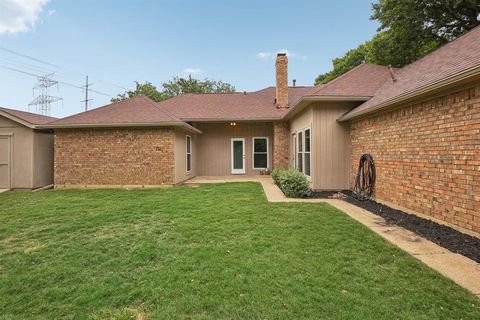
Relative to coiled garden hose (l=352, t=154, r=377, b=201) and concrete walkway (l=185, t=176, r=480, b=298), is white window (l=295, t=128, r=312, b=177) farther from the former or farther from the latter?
concrete walkway (l=185, t=176, r=480, b=298)

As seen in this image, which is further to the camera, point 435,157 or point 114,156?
point 114,156

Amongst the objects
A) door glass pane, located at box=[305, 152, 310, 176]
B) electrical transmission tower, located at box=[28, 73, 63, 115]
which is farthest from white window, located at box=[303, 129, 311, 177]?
electrical transmission tower, located at box=[28, 73, 63, 115]

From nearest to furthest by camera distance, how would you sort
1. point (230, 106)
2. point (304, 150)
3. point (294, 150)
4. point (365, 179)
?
point (365, 179)
point (304, 150)
point (294, 150)
point (230, 106)

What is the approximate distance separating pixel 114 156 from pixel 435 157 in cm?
991

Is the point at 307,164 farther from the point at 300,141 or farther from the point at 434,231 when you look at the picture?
the point at 434,231

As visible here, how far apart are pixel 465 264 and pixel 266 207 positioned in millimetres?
3637

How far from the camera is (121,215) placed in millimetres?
5770

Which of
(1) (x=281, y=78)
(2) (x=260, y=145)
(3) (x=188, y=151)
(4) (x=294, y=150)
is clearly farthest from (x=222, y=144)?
(1) (x=281, y=78)

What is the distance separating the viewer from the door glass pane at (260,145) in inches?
555

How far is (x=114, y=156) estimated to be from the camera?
10180 mm

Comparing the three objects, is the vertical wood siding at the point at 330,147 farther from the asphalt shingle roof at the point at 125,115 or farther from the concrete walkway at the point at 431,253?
the asphalt shingle roof at the point at 125,115

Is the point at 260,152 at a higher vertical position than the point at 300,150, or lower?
higher

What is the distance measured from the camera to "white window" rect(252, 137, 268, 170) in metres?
14.1

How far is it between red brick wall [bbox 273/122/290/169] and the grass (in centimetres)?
738
